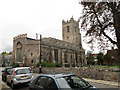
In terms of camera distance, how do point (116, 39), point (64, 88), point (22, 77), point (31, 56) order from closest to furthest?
point (64, 88) < point (22, 77) < point (116, 39) < point (31, 56)

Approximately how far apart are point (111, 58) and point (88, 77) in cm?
377

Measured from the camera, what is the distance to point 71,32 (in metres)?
59.6

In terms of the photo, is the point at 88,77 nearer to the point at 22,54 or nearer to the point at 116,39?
the point at 116,39

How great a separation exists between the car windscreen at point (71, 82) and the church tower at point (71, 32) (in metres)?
54.5

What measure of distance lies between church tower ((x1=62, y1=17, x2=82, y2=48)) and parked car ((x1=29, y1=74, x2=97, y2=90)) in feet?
179

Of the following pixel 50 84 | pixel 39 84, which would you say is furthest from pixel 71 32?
pixel 50 84

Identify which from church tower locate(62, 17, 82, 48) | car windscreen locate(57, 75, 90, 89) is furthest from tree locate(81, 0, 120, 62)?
church tower locate(62, 17, 82, 48)

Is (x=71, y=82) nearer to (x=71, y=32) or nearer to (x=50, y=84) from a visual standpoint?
(x=50, y=84)

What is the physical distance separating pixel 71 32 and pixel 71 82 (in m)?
56.4

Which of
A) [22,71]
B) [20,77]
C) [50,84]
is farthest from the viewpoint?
[22,71]

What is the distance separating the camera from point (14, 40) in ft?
116

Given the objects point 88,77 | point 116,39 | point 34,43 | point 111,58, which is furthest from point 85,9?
point 34,43

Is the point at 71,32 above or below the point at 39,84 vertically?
above

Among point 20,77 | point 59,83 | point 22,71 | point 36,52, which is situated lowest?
point 20,77
